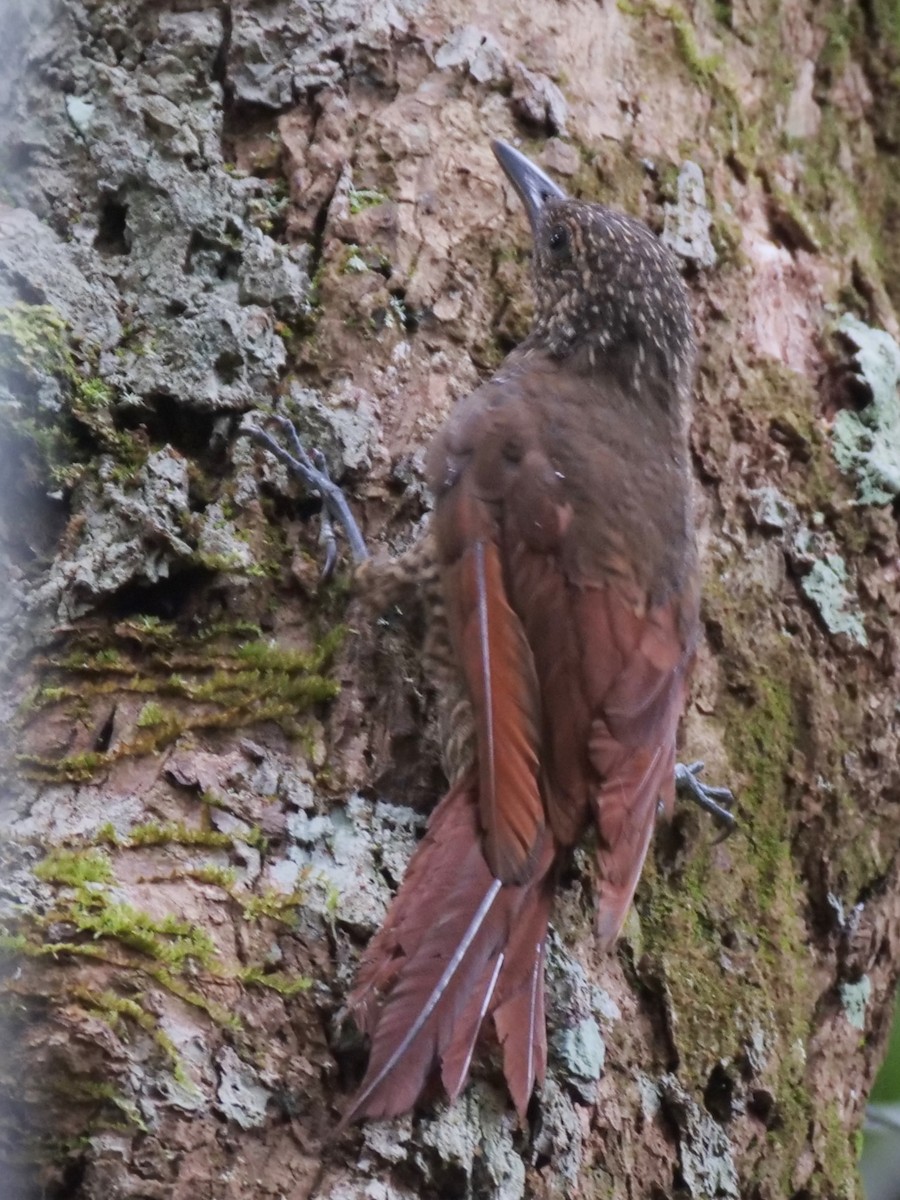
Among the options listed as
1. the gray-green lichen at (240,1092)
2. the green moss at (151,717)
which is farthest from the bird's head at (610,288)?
the gray-green lichen at (240,1092)

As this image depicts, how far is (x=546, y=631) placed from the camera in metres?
2.06

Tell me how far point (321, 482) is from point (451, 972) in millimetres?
783

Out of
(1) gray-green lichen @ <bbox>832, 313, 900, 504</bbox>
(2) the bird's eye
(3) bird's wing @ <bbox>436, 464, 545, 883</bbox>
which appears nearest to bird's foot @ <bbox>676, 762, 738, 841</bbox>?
(3) bird's wing @ <bbox>436, 464, 545, 883</bbox>

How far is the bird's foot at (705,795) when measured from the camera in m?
2.18

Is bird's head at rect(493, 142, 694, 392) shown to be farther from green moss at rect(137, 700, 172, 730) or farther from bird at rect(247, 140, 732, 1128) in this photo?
green moss at rect(137, 700, 172, 730)

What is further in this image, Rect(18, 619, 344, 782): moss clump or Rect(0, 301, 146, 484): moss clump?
Rect(0, 301, 146, 484): moss clump

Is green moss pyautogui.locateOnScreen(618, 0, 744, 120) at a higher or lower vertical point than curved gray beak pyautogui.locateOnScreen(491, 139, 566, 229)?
higher

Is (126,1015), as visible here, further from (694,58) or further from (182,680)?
(694,58)

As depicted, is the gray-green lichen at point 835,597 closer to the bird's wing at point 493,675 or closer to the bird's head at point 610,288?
the bird's head at point 610,288

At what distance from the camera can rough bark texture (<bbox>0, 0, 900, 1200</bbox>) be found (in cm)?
161

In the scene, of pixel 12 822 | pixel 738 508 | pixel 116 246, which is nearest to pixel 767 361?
pixel 738 508

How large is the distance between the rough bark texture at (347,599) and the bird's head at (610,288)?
0.08 meters

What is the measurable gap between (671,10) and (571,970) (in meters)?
1.90

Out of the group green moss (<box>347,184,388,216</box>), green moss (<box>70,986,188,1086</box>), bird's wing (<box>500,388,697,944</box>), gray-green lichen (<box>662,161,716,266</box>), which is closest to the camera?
green moss (<box>70,986,188,1086</box>)
